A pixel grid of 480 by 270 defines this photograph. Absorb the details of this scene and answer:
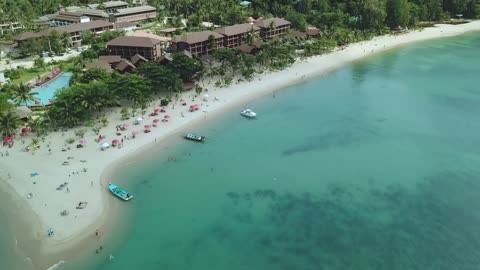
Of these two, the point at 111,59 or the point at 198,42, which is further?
the point at 198,42

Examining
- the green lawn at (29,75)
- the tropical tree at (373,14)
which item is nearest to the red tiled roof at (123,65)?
the green lawn at (29,75)

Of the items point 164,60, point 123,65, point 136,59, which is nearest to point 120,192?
point 164,60

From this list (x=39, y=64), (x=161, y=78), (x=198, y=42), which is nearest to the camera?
(x=161, y=78)

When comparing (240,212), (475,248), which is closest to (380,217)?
(475,248)

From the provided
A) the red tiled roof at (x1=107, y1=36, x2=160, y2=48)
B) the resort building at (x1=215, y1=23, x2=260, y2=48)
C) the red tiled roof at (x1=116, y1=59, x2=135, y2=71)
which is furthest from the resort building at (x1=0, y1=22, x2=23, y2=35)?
the resort building at (x1=215, y1=23, x2=260, y2=48)

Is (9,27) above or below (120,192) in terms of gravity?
above

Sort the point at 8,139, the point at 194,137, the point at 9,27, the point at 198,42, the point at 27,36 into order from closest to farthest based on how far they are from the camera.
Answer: the point at 8,139, the point at 194,137, the point at 198,42, the point at 27,36, the point at 9,27

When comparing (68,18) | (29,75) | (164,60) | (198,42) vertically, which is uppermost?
(68,18)

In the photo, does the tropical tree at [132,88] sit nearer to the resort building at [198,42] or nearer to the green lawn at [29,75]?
the resort building at [198,42]

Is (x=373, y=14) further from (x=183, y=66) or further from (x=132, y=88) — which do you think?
(x=132, y=88)

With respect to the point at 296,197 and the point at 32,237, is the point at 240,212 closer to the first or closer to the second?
the point at 296,197
